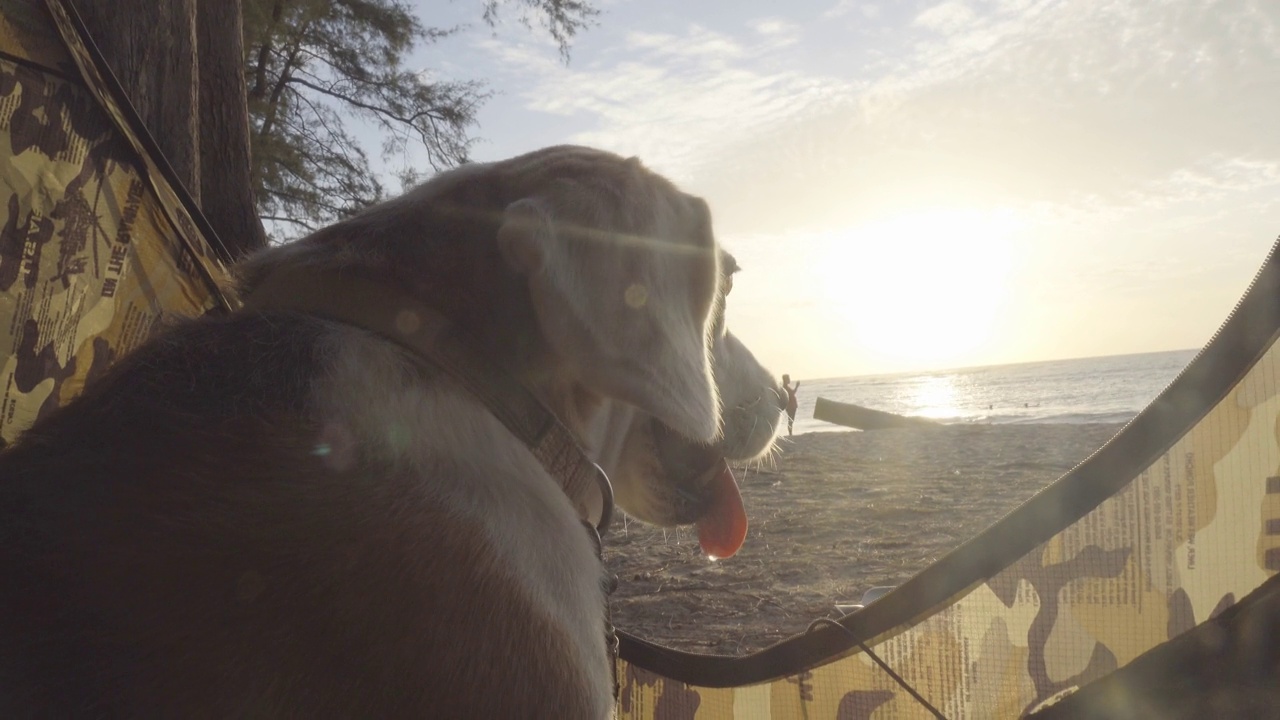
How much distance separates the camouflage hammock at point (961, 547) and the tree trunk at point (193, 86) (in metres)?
0.66

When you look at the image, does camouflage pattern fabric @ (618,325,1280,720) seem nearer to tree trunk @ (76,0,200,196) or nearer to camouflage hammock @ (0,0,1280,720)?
Answer: camouflage hammock @ (0,0,1280,720)

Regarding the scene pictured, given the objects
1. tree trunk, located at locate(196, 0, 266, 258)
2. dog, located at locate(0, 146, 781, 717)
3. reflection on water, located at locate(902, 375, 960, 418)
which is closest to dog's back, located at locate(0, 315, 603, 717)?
dog, located at locate(0, 146, 781, 717)

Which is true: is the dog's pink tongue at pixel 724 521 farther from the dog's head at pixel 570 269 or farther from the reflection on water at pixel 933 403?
the reflection on water at pixel 933 403

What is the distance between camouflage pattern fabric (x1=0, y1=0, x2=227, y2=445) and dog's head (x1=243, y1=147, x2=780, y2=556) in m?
1.48

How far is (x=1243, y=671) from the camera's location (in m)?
1.54

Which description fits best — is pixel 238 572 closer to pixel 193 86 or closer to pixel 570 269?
pixel 570 269

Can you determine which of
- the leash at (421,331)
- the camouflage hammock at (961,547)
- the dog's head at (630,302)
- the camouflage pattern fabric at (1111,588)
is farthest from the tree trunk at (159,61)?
the camouflage pattern fabric at (1111,588)

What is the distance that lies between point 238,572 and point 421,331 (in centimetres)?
52

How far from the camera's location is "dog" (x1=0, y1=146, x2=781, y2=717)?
3.56 feet

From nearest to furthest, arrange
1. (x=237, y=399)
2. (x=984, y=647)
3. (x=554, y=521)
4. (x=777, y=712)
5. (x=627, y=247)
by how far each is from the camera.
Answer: (x=237, y=399) < (x=554, y=521) < (x=627, y=247) < (x=984, y=647) < (x=777, y=712)

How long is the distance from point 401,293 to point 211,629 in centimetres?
66

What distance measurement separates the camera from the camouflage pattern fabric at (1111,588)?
159 cm

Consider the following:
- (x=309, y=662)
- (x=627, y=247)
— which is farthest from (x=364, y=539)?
(x=627, y=247)

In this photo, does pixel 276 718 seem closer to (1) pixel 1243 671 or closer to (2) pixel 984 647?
(2) pixel 984 647
